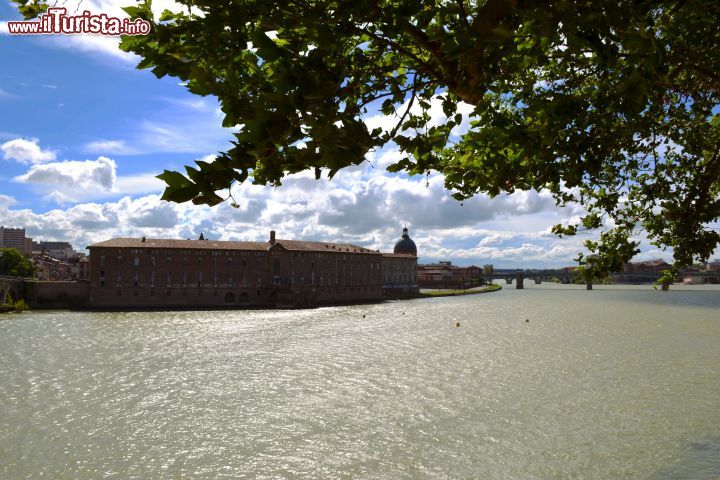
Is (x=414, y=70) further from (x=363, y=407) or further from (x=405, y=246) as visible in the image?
(x=405, y=246)

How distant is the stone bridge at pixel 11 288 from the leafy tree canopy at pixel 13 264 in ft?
84.5

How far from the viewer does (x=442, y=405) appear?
982 inches

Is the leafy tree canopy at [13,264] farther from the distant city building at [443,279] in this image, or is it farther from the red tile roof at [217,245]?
the distant city building at [443,279]

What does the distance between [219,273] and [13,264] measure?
48979mm

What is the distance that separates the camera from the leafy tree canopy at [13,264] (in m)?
104

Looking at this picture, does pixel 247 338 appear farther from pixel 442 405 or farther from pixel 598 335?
pixel 598 335

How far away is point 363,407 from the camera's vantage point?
24.8 meters

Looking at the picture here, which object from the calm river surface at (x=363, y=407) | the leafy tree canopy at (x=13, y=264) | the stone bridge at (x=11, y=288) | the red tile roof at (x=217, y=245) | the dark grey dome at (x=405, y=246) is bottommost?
the calm river surface at (x=363, y=407)

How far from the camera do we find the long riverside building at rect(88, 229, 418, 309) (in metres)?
85.0

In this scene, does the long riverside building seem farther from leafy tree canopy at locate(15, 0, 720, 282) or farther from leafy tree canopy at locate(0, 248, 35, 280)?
leafy tree canopy at locate(15, 0, 720, 282)

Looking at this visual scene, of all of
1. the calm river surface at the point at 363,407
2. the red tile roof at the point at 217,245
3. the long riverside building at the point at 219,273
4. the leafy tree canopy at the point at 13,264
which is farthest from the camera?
the leafy tree canopy at the point at 13,264

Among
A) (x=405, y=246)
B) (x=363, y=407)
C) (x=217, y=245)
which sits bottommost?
(x=363, y=407)

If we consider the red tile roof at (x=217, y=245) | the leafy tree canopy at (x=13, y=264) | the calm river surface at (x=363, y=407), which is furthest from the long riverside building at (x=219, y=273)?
the calm river surface at (x=363, y=407)

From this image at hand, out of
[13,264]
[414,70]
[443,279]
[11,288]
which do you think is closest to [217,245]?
[11,288]
